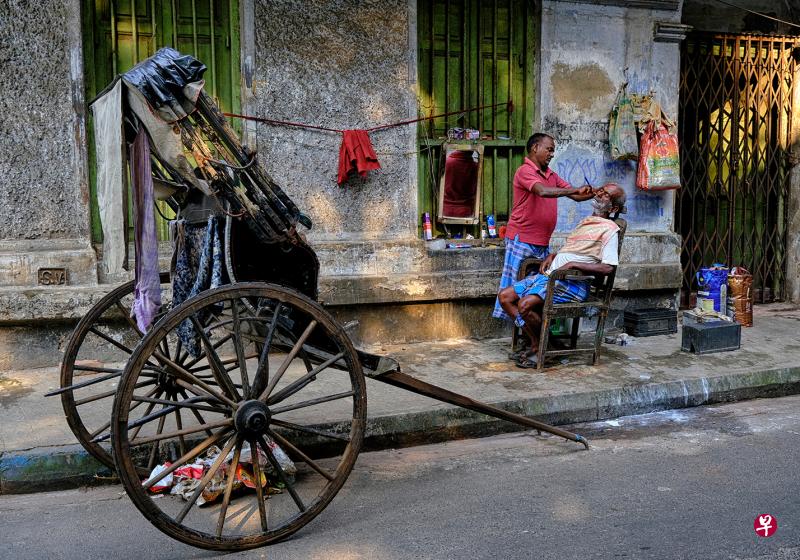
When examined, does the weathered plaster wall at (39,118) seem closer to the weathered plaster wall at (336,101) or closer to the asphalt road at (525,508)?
the weathered plaster wall at (336,101)

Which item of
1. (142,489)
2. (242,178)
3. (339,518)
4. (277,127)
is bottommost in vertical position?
(339,518)

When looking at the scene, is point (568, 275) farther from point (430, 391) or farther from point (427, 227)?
point (430, 391)

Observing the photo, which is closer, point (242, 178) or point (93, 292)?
point (242, 178)

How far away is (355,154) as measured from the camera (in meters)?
6.48

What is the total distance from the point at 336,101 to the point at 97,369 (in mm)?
3429

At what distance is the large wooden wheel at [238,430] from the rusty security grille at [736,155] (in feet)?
18.9

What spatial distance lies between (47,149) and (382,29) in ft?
9.33

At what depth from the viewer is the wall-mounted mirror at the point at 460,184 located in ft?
22.5

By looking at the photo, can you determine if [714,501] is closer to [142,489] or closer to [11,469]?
[142,489]

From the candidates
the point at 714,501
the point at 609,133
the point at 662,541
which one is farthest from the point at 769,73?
the point at 662,541

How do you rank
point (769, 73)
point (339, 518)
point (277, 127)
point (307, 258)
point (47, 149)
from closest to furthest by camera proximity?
point (339, 518)
point (307, 258)
point (47, 149)
point (277, 127)
point (769, 73)

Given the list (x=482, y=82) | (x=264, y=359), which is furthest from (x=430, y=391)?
(x=482, y=82)

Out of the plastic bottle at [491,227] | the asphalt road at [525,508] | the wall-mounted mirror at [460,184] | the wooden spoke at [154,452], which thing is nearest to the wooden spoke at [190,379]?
the asphalt road at [525,508]

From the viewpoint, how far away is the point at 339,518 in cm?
349
